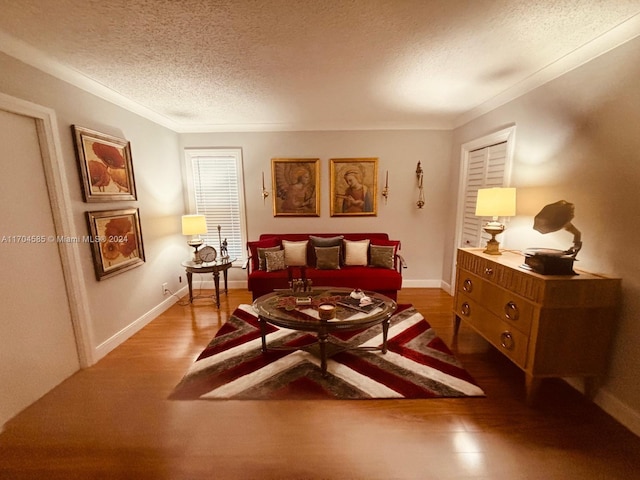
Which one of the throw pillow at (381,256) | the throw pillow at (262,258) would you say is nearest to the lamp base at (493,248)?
the throw pillow at (381,256)

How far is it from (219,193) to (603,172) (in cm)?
445

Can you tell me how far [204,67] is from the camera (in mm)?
2199

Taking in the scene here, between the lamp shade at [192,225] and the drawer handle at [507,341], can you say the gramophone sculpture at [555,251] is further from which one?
the lamp shade at [192,225]

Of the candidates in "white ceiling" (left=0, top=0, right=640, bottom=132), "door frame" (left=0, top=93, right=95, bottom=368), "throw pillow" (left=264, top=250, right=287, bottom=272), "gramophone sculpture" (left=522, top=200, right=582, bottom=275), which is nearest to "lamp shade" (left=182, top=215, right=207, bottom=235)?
"throw pillow" (left=264, top=250, right=287, bottom=272)

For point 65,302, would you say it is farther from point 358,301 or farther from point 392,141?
point 392,141

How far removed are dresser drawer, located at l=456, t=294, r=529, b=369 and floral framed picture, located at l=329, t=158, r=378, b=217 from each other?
2050 mm

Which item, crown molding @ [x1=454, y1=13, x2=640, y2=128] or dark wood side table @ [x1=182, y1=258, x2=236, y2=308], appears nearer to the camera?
crown molding @ [x1=454, y1=13, x2=640, y2=128]

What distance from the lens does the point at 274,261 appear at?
3.68 meters

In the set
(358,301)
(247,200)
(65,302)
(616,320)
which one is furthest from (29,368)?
(616,320)

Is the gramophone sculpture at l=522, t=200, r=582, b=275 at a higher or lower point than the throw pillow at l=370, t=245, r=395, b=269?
higher

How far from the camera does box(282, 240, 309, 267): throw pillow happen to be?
3.86 meters

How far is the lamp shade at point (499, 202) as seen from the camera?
7.91ft

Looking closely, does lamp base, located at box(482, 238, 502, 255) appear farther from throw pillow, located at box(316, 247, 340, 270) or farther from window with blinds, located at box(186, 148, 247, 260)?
window with blinds, located at box(186, 148, 247, 260)

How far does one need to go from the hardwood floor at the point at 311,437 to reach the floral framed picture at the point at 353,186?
2.73m
